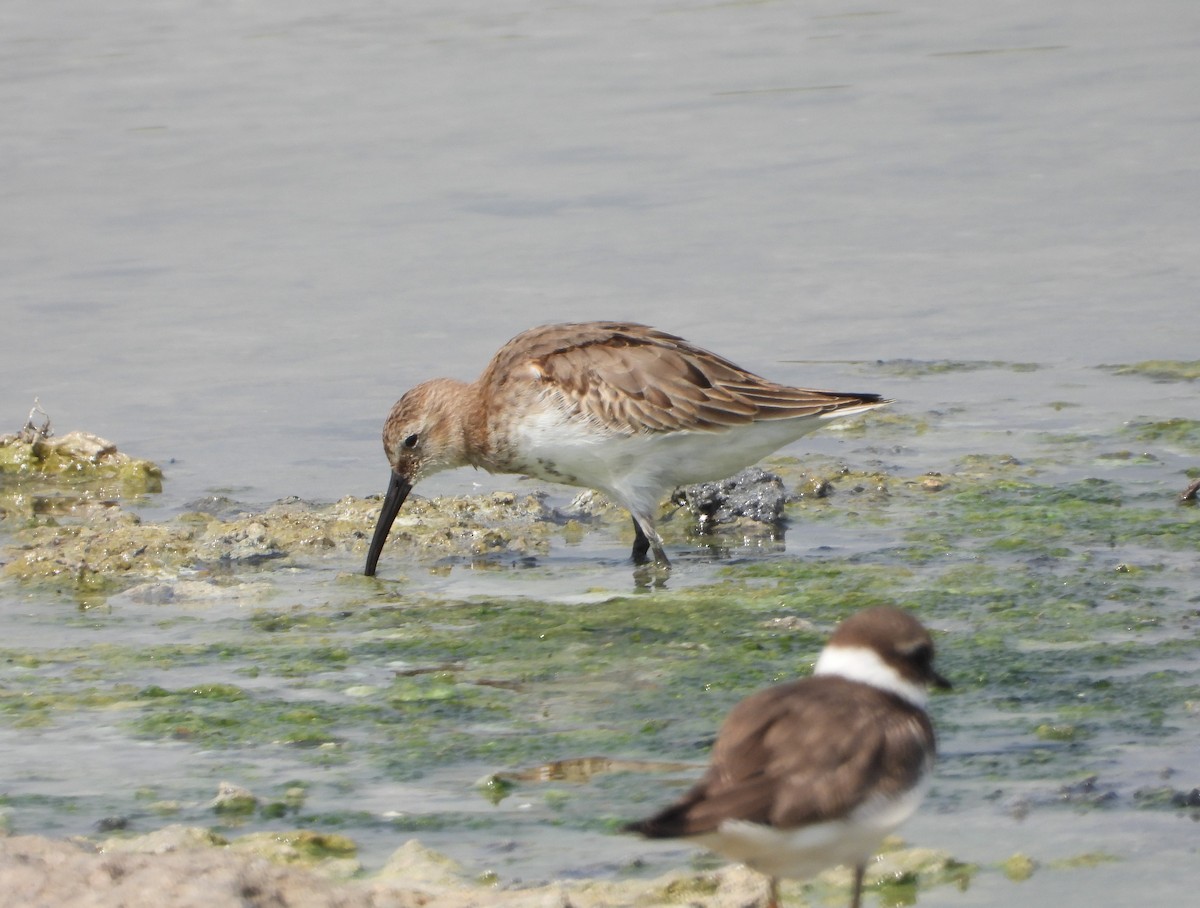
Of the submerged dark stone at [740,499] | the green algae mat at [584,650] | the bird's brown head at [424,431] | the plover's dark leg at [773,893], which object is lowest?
the plover's dark leg at [773,893]

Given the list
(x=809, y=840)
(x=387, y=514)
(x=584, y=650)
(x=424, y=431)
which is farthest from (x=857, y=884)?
(x=424, y=431)

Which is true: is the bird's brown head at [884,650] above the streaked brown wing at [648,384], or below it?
below

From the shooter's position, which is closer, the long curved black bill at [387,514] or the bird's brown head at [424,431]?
the long curved black bill at [387,514]

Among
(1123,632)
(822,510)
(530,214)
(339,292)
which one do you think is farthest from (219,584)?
(530,214)

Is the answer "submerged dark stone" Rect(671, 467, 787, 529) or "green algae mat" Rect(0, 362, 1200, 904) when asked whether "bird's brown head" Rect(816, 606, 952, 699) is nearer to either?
"green algae mat" Rect(0, 362, 1200, 904)

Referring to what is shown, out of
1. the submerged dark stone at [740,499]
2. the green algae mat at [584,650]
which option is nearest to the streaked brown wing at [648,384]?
the submerged dark stone at [740,499]

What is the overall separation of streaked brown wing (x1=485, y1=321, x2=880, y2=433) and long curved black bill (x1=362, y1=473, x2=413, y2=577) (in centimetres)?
71

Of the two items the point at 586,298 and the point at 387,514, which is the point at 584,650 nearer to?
the point at 387,514

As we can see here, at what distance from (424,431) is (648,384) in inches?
44.4

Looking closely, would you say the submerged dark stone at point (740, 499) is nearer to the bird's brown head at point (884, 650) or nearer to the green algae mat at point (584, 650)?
the green algae mat at point (584, 650)

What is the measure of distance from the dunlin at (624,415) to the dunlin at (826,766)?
13.1ft

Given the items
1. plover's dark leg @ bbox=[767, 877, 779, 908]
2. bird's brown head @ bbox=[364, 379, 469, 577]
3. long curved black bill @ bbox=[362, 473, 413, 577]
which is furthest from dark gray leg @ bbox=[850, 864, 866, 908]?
bird's brown head @ bbox=[364, 379, 469, 577]

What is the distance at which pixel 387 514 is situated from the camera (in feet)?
30.0

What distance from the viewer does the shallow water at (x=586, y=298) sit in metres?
6.12
